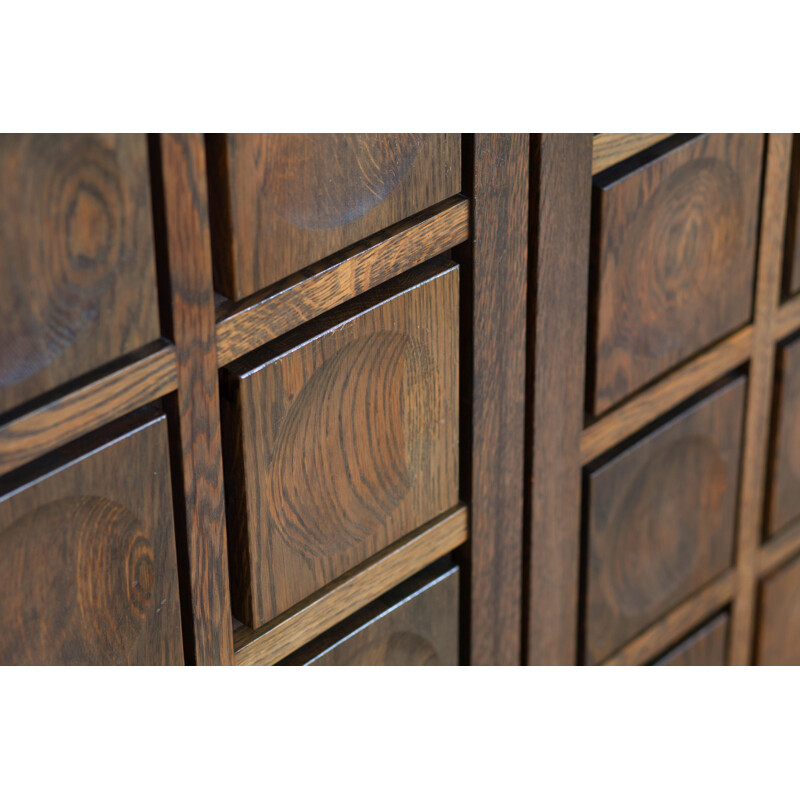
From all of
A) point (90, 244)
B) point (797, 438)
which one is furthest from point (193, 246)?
point (797, 438)

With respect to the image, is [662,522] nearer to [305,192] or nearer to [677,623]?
[677,623]

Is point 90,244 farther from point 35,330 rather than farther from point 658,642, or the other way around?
point 658,642

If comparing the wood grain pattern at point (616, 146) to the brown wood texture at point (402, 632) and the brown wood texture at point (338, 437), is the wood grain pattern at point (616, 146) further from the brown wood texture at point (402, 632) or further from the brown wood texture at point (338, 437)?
the brown wood texture at point (402, 632)

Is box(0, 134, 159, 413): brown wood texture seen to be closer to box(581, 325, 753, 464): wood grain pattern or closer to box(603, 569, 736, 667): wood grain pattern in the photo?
box(581, 325, 753, 464): wood grain pattern

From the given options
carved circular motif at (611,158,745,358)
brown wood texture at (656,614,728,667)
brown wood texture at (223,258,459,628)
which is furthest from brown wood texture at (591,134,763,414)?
brown wood texture at (656,614,728,667)

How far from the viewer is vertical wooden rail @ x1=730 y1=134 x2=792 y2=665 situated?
0.68 metres

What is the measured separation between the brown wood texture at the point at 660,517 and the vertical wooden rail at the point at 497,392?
6 cm

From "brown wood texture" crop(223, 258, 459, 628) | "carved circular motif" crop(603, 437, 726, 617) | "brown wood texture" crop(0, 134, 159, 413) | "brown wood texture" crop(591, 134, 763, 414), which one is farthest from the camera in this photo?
"carved circular motif" crop(603, 437, 726, 617)

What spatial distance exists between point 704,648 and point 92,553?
469mm

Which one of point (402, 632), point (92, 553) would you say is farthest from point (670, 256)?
point (92, 553)

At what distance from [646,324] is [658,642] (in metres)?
0.22

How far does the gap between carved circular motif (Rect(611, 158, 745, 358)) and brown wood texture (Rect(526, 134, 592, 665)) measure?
36 millimetres

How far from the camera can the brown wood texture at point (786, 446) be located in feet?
2.49

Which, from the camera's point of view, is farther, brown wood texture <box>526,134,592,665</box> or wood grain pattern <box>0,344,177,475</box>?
brown wood texture <box>526,134,592,665</box>
